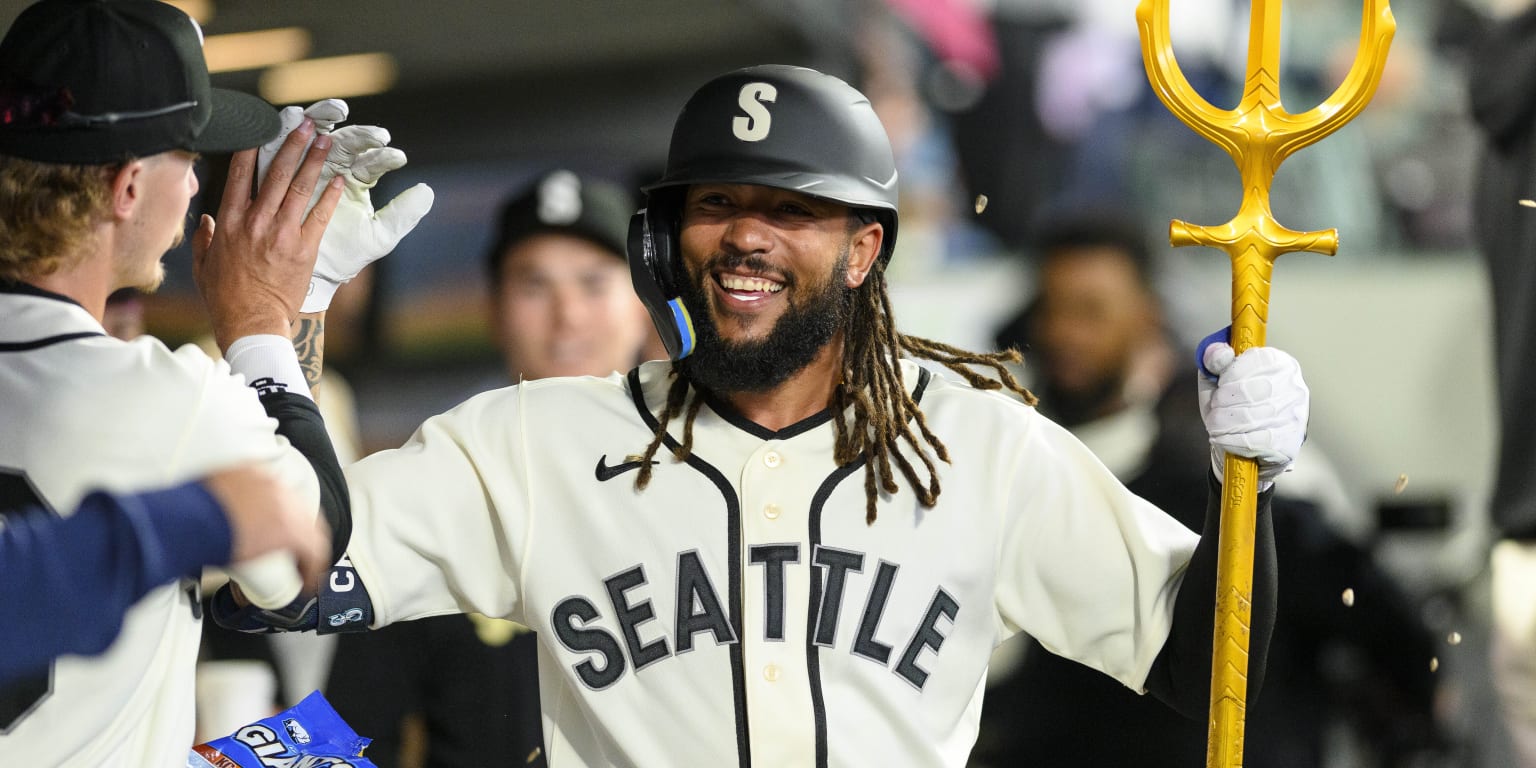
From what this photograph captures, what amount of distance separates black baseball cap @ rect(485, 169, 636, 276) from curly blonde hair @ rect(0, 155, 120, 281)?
2.33 metres

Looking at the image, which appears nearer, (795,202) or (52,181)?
Answer: (52,181)

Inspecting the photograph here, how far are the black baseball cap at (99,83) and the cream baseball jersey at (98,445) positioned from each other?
0.56 ft

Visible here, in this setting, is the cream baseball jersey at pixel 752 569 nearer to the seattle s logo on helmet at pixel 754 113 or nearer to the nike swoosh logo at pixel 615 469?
the nike swoosh logo at pixel 615 469

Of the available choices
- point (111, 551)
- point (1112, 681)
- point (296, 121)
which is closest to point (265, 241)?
point (296, 121)

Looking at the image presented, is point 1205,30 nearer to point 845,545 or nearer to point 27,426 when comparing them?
point 845,545

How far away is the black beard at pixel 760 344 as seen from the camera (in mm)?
2188

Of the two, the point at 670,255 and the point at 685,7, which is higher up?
the point at 685,7

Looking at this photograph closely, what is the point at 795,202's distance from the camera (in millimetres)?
2217

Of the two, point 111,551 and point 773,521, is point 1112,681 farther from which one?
point 111,551

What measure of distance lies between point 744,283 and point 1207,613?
757mm

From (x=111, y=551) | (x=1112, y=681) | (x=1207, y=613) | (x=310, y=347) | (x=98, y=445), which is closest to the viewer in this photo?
(x=111, y=551)

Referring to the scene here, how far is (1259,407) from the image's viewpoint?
1979 millimetres

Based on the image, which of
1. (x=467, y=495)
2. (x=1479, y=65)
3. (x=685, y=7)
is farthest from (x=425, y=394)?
(x=1479, y=65)

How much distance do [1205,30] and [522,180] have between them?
204 cm
